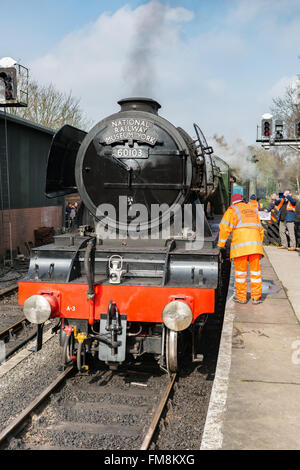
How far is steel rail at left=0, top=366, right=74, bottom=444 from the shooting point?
10.9 ft

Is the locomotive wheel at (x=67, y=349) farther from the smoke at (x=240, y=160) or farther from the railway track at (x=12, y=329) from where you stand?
the smoke at (x=240, y=160)

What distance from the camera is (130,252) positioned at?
445cm

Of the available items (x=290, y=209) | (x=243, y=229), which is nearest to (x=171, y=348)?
(x=243, y=229)

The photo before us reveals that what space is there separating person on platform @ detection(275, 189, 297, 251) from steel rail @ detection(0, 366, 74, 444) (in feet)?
27.7

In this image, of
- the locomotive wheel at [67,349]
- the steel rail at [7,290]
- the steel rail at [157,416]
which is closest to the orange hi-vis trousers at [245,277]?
the steel rail at [157,416]

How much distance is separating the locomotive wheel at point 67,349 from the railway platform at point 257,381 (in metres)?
1.43

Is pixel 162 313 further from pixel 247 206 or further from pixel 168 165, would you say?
pixel 247 206

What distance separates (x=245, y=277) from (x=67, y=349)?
7.98ft

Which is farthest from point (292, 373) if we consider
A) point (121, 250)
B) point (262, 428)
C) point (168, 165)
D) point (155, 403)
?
point (168, 165)

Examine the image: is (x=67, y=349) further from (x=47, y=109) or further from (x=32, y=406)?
(x=47, y=109)

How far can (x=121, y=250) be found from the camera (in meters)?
4.46

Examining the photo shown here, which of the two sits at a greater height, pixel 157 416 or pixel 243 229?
pixel 243 229

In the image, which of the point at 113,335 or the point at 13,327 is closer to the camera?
the point at 113,335
